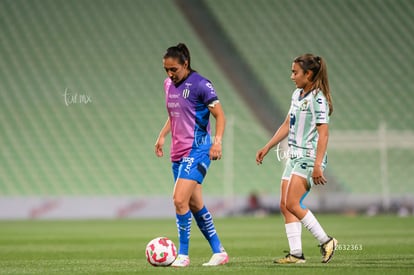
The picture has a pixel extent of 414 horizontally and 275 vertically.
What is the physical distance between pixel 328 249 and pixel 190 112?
1.60m

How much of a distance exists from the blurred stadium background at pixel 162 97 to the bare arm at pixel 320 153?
13.7 meters

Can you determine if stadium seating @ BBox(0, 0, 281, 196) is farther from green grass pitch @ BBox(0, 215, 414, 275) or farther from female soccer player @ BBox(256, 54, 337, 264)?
female soccer player @ BBox(256, 54, 337, 264)

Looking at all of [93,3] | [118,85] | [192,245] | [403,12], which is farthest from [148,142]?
[192,245]

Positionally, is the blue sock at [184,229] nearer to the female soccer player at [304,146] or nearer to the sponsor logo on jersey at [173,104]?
the female soccer player at [304,146]

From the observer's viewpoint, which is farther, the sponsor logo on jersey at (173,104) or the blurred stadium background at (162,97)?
the blurred stadium background at (162,97)

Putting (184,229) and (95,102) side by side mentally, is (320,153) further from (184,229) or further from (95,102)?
(95,102)

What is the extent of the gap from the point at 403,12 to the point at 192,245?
18618 mm

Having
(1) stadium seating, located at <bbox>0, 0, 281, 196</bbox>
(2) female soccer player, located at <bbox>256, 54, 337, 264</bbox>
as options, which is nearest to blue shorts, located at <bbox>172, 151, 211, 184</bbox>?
(2) female soccer player, located at <bbox>256, 54, 337, 264</bbox>

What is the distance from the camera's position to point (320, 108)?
22.2 feet

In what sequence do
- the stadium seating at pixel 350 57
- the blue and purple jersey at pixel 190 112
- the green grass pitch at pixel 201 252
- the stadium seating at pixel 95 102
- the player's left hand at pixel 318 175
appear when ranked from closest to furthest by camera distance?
Result: 1. the green grass pitch at pixel 201 252
2. the player's left hand at pixel 318 175
3. the blue and purple jersey at pixel 190 112
4. the stadium seating at pixel 95 102
5. the stadium seating at pixel 350 57

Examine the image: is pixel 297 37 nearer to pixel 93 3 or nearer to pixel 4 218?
pixel 93 3

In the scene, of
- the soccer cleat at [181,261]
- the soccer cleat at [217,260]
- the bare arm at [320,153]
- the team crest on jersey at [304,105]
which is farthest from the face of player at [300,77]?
the soccer cleat at [181,261]

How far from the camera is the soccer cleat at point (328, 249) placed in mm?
6801

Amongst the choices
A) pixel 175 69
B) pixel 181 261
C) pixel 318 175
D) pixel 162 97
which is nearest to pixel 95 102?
pixel 162 97
